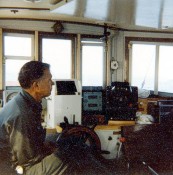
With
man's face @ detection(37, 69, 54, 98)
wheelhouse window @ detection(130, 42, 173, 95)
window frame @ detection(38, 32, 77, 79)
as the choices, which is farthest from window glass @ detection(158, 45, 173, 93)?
man's face @ detection(37, 69, 54, 98)

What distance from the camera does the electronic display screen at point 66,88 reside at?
4188mm

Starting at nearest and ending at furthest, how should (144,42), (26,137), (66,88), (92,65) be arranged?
(26,137) < (66,88) < (92,65) < (144,42)

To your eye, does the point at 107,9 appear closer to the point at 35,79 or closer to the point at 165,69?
the point at 35,79

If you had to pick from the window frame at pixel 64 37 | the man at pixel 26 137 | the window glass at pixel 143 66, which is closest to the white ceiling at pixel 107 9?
the window frame at pixel 64 37

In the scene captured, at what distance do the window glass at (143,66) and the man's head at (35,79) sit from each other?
14.3 ft

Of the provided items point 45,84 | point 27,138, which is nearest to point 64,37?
point 45,84

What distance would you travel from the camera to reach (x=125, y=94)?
4789mm

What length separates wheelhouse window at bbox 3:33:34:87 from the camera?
5.36 meters

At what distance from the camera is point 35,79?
1926 millimetres

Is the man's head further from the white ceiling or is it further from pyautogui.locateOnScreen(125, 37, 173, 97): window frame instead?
pyautogui.locateOnScreen(125, 37, 173, 97): window frame

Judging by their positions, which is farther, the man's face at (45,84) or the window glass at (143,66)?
the window glass at (143,66)

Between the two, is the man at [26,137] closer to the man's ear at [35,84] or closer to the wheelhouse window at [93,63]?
the man's ear at [35,84]

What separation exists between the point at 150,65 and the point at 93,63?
4.27 ft

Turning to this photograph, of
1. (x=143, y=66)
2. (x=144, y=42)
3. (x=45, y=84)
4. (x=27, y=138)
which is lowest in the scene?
(x=27, y=138)
